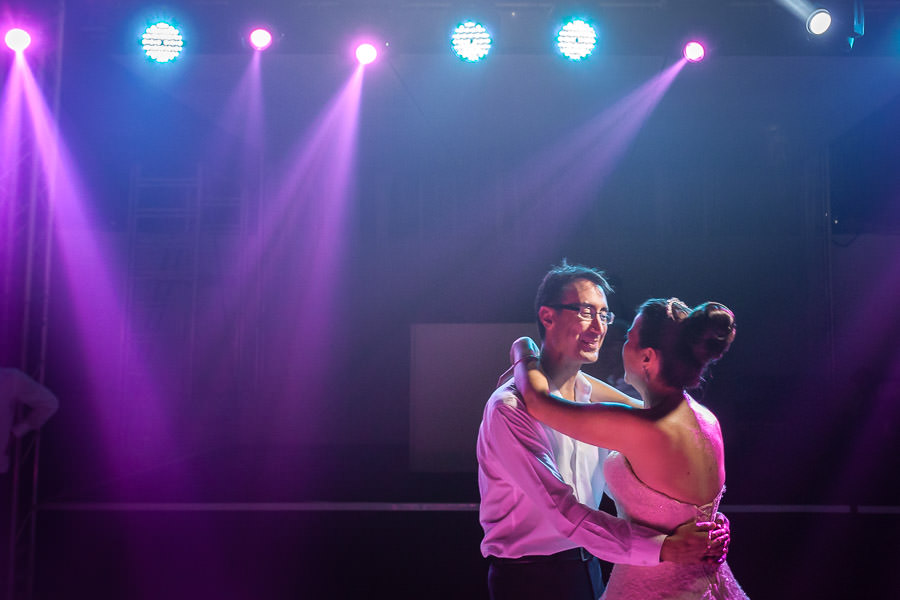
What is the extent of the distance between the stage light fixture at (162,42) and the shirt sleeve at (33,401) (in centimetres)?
218

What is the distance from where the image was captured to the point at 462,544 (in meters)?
4.28

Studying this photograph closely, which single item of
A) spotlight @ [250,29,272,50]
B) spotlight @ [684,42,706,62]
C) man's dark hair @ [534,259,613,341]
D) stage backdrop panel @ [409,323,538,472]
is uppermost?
spotlight @ [250,29,272,50]

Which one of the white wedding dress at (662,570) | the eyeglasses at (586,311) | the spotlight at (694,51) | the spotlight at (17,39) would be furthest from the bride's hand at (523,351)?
the spotlight at (17,39)

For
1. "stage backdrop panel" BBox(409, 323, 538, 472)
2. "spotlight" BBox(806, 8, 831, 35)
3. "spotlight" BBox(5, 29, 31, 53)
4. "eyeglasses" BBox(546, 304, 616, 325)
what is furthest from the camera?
"stage backdrop panel" BBox(409, 323, 538, 472)

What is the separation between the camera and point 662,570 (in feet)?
4.85

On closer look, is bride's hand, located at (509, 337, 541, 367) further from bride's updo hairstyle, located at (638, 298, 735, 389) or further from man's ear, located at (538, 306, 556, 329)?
bride's updo hairstyle, located at (638, 298, 735, 389)

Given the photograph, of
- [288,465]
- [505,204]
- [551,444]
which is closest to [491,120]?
[505,204]

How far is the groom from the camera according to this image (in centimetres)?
141

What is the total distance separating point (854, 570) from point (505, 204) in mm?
6032

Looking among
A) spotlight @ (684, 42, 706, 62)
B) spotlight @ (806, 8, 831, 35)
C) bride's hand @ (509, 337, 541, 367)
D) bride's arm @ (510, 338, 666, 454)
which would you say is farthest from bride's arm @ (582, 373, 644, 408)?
spotlight @ (806, 8, 831, 35)

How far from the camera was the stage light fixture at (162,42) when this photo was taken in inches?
160

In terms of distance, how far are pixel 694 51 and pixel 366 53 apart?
217 cm

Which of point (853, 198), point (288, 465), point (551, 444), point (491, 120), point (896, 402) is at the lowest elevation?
point (288, 465)

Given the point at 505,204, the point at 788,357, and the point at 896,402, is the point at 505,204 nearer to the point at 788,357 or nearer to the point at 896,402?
the point at 788,357
